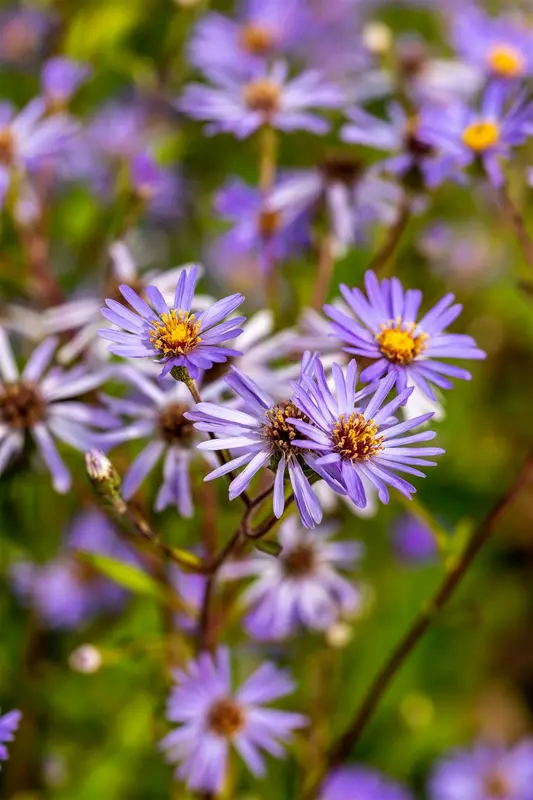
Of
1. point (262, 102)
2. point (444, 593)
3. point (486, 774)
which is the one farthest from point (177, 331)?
point (486, 774)

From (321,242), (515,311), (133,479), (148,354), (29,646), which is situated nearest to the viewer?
(148,354)

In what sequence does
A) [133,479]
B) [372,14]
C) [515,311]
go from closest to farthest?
[133,479] → [515,311] → [372,14]

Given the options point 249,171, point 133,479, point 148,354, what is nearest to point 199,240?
point 249,171

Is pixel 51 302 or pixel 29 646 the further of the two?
pixel 29 646

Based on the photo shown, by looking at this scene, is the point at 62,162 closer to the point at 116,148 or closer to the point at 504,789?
the point at 116,148

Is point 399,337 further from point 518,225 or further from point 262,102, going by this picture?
point 262,102

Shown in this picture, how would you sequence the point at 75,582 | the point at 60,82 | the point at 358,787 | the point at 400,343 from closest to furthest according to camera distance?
the point at 400,343 → the point at 60,82 → the point at 358,787 → the point at 75,582

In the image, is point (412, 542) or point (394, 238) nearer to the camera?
point (394, 238)
